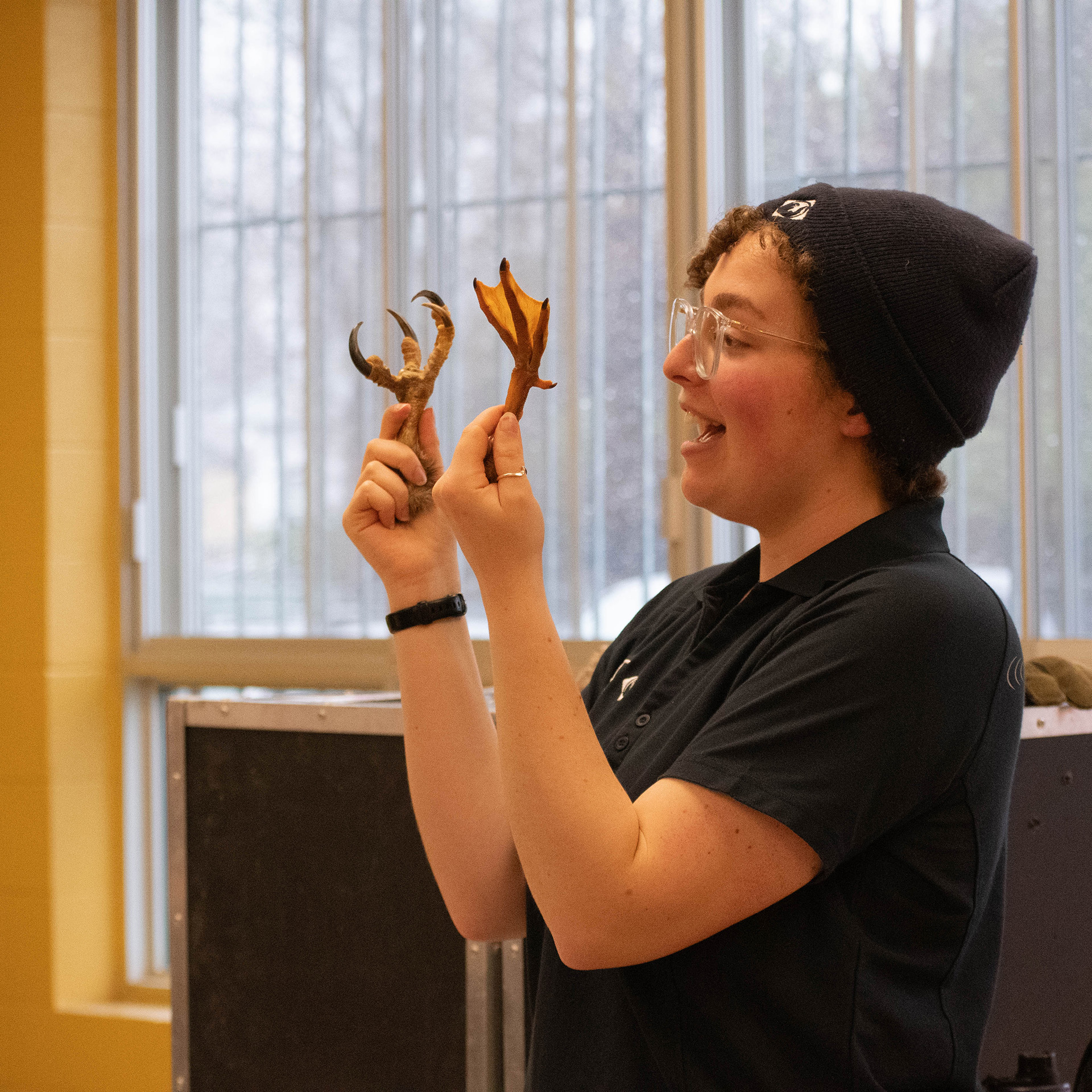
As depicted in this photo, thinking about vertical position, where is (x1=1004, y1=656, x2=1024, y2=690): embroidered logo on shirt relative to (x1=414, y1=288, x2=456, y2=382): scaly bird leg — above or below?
below

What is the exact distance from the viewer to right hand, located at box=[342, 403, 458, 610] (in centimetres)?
100

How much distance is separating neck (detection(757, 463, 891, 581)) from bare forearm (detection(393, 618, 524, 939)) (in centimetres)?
30

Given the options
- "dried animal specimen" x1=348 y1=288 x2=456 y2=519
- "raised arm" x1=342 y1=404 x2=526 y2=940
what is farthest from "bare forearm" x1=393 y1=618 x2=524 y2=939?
"dried animal specimen" x1=348 y1=288 x2=456 y2=519

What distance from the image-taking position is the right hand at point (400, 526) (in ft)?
3.27

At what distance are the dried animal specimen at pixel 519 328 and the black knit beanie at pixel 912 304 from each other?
19cm

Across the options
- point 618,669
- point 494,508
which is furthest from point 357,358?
point 618,669

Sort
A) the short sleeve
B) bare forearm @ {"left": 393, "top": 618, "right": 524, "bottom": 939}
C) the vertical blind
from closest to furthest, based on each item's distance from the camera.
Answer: the short sleeve
bare forearm @ {"left": 393, "top": 618, "right": 524, "bottom": 939}
the vertical blind

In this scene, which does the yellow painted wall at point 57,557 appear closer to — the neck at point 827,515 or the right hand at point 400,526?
the right hand at point 400,526

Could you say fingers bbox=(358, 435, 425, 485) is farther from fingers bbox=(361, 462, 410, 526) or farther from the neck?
the neck

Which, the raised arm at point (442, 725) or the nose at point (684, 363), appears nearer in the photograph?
the nose at point (684, 363)

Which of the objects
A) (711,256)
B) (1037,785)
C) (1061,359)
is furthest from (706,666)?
(1061,359)

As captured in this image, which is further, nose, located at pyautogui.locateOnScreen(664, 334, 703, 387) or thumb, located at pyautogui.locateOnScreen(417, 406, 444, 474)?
thumb, located at pyautogui.locateOnScreen(417, 406, 444, 474)

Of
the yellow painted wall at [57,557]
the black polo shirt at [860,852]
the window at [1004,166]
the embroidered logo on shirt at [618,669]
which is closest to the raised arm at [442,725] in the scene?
the embroidered logo on shirt at [618,669]

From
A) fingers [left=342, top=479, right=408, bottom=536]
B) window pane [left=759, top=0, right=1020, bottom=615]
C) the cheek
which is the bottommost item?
fingers [left=342, top=479, right=408, bottom=536]
